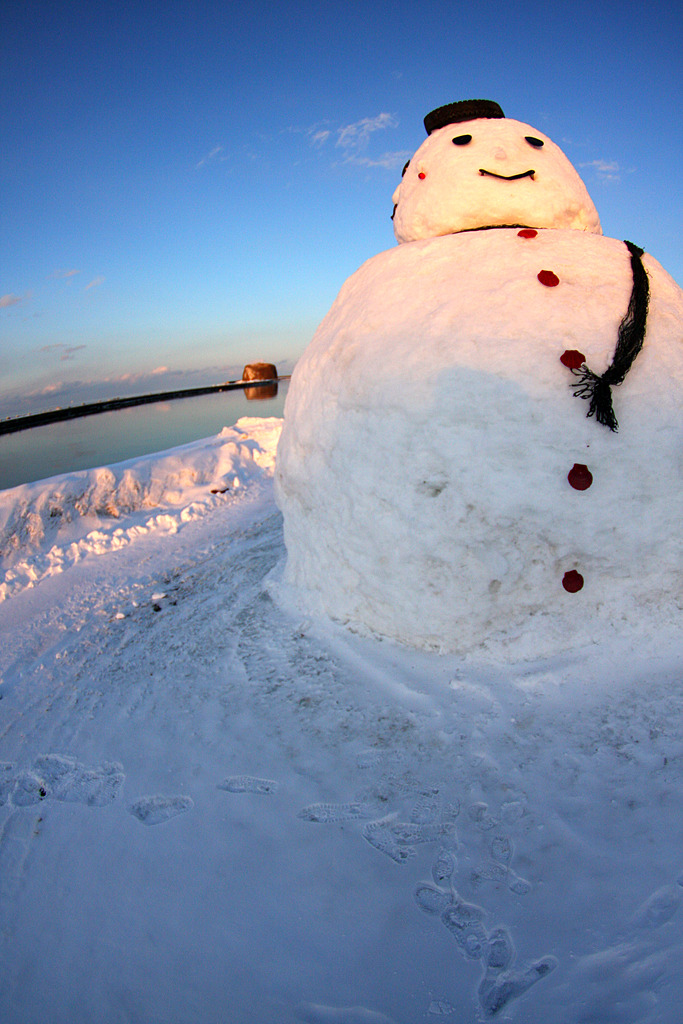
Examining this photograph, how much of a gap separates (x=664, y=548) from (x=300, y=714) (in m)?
1.95

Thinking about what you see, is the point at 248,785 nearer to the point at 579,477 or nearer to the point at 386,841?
the point at 386,841

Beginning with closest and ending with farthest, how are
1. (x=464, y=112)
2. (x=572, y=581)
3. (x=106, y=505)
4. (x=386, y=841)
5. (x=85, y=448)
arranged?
(x=386, y=841) → (x=572, y=581) → (x=464, y=112) → (x=106, y=505) → (x=85, y=448)

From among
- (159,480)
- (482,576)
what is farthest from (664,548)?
(159,480)

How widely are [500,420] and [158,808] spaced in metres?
2.24

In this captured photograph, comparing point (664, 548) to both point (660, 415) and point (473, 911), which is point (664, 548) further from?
point (473, 911)

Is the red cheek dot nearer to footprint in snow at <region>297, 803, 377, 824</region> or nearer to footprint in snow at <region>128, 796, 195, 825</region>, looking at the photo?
footprint in snow at <region>297, 803, 377, 824</region>

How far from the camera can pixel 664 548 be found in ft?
8.00

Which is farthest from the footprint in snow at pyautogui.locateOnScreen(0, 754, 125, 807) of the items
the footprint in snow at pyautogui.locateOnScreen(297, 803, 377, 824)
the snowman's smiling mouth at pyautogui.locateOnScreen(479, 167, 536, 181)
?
the snowman's smiling mouth at pyautogui.locateOnScreen(479, 167, 536, 181)

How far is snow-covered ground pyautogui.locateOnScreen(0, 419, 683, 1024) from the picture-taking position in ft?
4.81

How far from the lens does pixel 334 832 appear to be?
1.93 m

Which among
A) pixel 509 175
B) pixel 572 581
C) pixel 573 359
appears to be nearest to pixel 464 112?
pixel 509 175

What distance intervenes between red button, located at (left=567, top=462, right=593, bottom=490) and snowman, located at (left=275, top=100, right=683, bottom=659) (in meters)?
0.01

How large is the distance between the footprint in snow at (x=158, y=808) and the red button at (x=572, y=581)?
1956mm

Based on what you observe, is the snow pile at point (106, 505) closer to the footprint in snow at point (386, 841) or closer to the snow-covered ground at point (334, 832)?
the snow-covered ground at point (334, 832)
